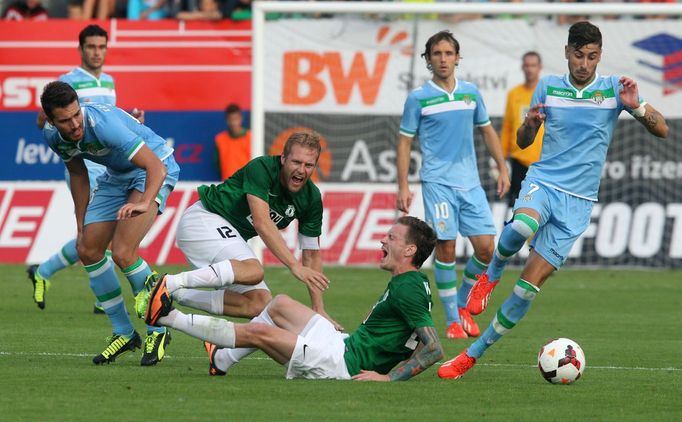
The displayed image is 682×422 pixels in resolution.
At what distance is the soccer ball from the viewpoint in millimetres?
8922

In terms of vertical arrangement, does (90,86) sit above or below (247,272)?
above

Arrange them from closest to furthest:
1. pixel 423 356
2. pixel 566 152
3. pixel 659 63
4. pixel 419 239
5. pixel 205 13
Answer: pixel 423 356 < pixel 419 239 < pixel 566 152 < pixel 659 63 < pixel 205 13

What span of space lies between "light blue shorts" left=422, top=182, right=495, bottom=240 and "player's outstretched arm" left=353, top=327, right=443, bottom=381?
13.1 feet

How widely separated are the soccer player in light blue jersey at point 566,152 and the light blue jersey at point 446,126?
2.50 metres

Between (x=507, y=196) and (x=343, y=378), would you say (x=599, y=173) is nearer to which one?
(x=343, y=378)

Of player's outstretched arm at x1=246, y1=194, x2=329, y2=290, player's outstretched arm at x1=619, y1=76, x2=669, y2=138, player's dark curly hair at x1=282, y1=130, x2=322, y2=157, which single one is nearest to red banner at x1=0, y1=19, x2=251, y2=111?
player's outstretched arm at x1=246, y1=194, x2=329, y2=290

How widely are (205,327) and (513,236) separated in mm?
2561

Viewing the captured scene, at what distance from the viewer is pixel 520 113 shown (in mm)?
17859

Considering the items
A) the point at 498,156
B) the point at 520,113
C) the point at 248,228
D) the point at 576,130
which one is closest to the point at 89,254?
the point at 248,228

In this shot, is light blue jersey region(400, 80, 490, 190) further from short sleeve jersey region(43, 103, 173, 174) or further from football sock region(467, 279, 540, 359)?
short sleeve jersey region(43, 103, 173, 174)

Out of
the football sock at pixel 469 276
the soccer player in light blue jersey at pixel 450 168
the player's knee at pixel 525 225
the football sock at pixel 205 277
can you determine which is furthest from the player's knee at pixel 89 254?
the football sock at pixel 469 276

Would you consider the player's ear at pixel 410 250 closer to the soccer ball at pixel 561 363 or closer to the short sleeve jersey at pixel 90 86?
the soccer ball at pixel 561 363

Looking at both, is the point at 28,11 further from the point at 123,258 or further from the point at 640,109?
the point at 640,109

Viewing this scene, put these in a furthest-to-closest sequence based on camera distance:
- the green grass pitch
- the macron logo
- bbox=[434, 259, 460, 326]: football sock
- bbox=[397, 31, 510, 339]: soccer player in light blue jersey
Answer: the macron logo
bbox=[397, 31, 510, 339]: soccer player in light blue jersey
bbox=[434, 259, 460, 326]: football sock
the green grass pitch
